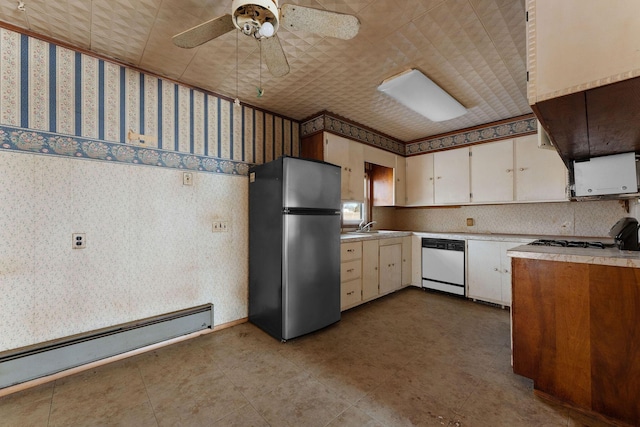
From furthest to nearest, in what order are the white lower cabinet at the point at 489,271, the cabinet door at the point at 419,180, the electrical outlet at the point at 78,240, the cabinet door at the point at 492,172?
the cabinet door at the point at 419,180 → the cabinet door at the point at 492,172 → the white lower cabinet at the point at 489,271 → the electrical outlet at the point at 78,240

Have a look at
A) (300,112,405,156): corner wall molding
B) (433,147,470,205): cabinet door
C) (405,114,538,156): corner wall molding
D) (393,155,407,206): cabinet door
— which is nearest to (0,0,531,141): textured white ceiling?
(300,112,405,156): corner wall molding

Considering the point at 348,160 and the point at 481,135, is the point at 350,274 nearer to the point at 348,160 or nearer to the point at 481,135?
the point at 348,160

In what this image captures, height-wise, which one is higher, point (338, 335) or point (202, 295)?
point (202, 295)

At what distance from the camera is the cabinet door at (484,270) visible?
10.6ft

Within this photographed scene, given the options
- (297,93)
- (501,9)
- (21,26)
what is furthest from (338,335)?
(21,26)

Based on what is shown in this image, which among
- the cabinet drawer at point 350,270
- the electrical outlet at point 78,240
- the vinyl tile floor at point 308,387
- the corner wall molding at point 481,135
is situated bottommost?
the vinyl tile floor at point 308,387

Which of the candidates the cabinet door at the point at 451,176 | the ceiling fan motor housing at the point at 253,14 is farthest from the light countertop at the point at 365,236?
the ceiling fan motor housing at the point at 253,14

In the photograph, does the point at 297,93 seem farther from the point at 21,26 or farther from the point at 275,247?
the point at 21,26

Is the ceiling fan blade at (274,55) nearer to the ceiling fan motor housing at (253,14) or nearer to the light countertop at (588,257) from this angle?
the ceiling fan motor housing at (253,14)

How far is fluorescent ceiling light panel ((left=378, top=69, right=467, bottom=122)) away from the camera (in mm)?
2421

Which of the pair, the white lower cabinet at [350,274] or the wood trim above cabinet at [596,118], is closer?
the wood trim above cabinet at [596,118]

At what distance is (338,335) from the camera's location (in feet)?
8.24

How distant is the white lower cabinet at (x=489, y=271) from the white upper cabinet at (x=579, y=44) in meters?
2.55

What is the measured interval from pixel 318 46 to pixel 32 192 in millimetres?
2298
